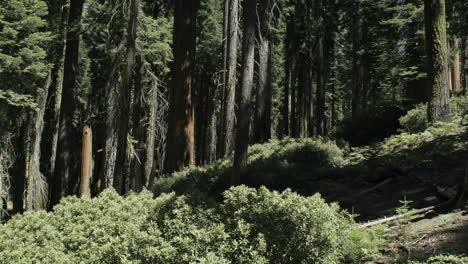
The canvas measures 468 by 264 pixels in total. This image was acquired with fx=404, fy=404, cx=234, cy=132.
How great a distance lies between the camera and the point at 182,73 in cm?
1134

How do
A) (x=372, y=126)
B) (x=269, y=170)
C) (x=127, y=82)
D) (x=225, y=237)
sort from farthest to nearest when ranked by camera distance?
(x=372, y=126), (x=127, y=82), (x=269, y=170), (x=225, y=237)

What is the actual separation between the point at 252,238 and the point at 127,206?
246 cm

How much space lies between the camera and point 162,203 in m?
5.61

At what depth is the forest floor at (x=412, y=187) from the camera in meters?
4.85

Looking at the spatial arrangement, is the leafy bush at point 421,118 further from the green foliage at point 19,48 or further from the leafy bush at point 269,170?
the green foliage at point 19,48

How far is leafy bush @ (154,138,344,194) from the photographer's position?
9203 mm

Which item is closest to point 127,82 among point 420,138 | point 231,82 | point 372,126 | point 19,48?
point 231,82

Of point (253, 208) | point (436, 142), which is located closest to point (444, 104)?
point (436, 142)

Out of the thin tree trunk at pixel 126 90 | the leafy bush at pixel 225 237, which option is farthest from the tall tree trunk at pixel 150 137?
the leafy bush at pixel 225 237

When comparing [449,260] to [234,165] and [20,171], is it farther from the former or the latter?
[20,171]

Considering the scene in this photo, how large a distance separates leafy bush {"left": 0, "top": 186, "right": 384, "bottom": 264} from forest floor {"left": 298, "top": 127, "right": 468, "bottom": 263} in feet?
2.59

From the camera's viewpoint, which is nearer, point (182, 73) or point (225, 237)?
point (225, 237)

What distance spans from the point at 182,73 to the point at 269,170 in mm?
3805

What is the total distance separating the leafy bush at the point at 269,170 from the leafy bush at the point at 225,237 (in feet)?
9.99
